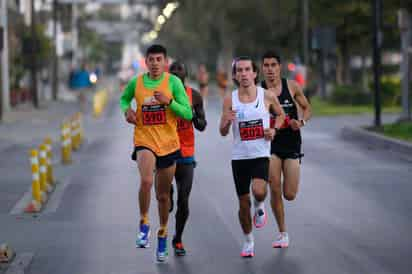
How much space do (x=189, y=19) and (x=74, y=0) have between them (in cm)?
1879

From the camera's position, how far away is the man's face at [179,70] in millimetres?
11070

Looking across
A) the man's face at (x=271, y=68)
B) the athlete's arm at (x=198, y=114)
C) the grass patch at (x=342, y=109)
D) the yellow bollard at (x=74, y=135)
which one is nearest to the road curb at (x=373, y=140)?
the yellow bollard at (x=74, y=135)

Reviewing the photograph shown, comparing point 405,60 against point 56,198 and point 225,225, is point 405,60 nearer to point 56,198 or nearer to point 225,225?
point 56,198

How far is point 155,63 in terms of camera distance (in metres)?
10.0

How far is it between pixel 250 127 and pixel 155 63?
3.23 ft

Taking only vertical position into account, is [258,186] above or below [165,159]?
below

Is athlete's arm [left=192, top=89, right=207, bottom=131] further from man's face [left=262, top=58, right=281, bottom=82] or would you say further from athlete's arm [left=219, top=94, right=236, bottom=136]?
man's face [left=262, top=58, right=281, bottom=82]

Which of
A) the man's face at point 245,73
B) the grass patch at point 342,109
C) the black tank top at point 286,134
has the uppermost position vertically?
the man's face at point 245,73

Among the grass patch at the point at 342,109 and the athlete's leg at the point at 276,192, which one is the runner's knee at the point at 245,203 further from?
the grass patch at the point at 342,109

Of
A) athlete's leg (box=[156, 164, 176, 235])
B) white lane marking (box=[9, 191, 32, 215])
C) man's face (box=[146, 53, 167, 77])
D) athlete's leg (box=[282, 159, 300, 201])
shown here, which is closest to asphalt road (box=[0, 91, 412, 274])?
white lane marking (box=[9, 191, 32, 215])

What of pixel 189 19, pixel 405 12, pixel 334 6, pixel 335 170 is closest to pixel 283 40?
pixel 334 6

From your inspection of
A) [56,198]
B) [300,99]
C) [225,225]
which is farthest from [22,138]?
[300,99]

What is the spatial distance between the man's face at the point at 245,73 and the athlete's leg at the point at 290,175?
1.22 m

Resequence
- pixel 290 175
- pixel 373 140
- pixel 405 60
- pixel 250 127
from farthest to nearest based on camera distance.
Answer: pixel 405 60 → pixel 373 140 → pixel 290 175 → pixel 250 127
